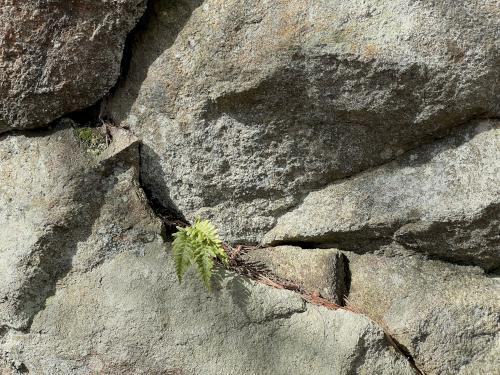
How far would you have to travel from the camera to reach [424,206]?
13.7ft

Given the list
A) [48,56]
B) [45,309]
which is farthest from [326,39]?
[45,309]

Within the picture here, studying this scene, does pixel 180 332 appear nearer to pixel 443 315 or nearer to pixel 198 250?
pixel 198 250

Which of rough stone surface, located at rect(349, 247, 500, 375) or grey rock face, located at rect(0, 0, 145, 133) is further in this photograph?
rough stone surface, located at rect(349, 247, 500, 375)

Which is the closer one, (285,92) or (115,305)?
(115,305)

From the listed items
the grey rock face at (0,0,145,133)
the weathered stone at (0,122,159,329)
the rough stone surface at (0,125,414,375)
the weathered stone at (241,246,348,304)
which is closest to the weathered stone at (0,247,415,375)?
the rough stone surface at (0,125,414,375)

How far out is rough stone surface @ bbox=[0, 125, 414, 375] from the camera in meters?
3.86

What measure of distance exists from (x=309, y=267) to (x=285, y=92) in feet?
4.53

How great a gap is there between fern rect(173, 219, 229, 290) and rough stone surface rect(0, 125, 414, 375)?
209 millimetres

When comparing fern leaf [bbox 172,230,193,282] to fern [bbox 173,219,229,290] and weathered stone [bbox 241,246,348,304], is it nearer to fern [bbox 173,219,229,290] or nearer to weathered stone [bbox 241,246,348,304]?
fern [bbox 173,219,229,290]

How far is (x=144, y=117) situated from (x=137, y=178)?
492 mm

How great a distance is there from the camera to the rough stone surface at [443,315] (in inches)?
161

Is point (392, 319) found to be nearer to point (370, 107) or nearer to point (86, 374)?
point (370, 107)

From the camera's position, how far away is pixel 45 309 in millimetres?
3951

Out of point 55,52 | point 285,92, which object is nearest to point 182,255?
point 285,92
